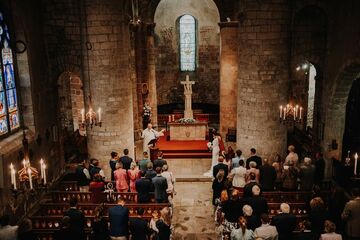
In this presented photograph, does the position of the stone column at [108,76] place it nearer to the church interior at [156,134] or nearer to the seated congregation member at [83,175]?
the church interior at [156,134]

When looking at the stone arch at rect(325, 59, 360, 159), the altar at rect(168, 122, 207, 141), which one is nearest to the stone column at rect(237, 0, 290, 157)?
the stone arch at rect(325, 59, 360, 159)

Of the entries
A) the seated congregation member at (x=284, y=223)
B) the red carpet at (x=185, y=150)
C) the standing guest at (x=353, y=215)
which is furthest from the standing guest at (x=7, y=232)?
the red carpet at (x=185, y=150)

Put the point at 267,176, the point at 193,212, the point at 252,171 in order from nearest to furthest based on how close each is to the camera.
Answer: the point at 252,171 → the point at 267,176 → the point at 193,212

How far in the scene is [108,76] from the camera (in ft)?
49.9

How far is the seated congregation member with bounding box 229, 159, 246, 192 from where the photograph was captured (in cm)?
1192

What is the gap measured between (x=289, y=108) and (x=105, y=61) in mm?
6716

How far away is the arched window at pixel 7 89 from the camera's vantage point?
1299 cm

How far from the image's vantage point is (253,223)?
8.76m

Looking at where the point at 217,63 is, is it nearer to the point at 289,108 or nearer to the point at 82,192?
the point at 289,108

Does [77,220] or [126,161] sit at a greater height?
[126,161]

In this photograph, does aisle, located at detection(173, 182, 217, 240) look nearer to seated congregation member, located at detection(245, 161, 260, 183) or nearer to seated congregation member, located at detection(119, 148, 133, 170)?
seated congregation member, located at detection(245, 161, 260, 183)

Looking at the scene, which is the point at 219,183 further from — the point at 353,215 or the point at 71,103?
the point at 71,103

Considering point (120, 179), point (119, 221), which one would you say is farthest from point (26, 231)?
point (120, 179)

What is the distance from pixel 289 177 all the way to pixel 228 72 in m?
9.43
